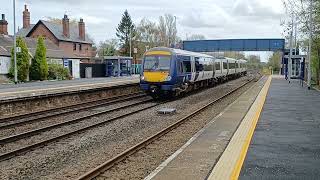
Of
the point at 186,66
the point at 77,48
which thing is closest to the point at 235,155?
the point at 186,66

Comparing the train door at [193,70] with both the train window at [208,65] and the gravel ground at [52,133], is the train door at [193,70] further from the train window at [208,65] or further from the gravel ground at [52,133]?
the gravel ground at [52,133]

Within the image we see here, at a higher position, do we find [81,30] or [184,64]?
[81,30]

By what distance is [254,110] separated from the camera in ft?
65.5

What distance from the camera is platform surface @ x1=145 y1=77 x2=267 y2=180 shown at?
28.3 feet

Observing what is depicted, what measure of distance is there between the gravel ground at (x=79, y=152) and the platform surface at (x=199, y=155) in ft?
5.55

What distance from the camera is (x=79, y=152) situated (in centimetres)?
1173

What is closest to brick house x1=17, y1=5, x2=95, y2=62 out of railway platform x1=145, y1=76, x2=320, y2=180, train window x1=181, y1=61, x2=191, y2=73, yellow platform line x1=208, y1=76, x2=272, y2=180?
train window x1=181, y1=61, x2=191, y2=73

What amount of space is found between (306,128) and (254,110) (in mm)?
5500

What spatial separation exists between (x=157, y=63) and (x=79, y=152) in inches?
608

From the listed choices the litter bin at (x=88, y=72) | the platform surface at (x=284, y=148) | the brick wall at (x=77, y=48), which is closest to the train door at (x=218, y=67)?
the litter bin at (x=88, y=72)

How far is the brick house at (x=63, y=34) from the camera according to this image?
76.6 meters

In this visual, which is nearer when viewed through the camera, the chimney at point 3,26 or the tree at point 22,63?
the tree at point 22,63

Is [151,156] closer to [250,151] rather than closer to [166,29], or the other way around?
[250,151]

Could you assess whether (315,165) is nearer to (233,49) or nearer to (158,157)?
(158,157)
